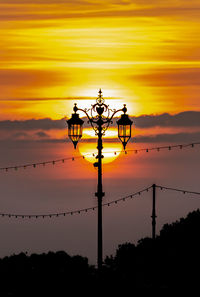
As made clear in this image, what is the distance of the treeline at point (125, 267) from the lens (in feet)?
197

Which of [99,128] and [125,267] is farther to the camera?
[125,267]

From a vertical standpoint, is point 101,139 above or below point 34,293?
above

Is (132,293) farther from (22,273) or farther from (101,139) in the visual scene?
(22,273)

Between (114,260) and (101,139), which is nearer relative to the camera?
(101,139)

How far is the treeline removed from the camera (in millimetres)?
60094

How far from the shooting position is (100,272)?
41812 mm

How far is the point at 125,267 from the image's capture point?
78250 mm

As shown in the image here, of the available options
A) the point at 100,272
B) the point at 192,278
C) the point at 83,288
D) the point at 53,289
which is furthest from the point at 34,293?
the point at 100,272

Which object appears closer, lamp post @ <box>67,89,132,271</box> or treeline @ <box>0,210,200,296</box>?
lamp post @ <box>67,89,132,271</box>

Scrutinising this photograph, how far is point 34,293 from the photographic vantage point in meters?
60.9

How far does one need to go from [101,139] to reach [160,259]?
3725 cm

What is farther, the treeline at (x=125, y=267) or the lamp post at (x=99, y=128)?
the treeline at (x=125, y=267)

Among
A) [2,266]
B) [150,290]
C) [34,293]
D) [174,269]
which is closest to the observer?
[150,290]

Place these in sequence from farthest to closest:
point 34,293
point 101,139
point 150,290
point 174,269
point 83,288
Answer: point 174,269
point 34,293
point 83,288
point 150,290
point 101,139
